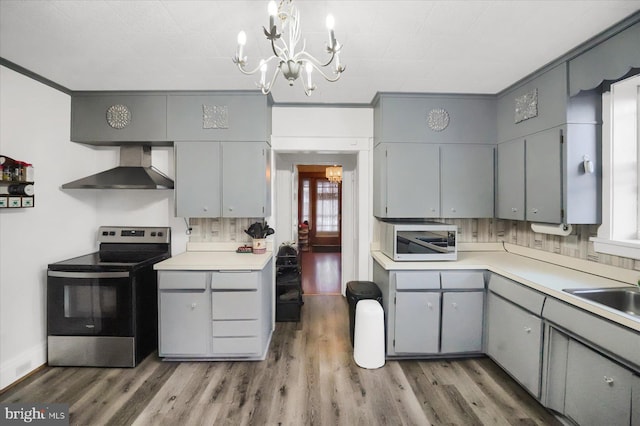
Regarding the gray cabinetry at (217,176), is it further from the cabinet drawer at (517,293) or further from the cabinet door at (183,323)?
the cabinet drawer at (517,293)

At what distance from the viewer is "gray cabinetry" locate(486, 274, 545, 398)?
1.89 m

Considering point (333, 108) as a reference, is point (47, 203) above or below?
below

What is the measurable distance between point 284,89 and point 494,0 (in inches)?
69.8

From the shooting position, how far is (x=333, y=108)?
3129mm

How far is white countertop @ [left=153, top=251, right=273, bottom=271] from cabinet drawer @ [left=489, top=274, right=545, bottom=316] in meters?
1.97

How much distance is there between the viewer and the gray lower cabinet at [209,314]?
2.40m

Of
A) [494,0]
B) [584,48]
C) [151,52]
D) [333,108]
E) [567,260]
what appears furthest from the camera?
[333,108]

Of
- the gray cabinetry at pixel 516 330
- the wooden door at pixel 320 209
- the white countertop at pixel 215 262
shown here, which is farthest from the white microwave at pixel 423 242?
the wooden door at pixel 320 209

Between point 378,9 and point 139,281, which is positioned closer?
point 378,9

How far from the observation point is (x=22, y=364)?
222cm

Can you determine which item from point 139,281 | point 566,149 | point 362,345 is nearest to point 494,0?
point 566,149

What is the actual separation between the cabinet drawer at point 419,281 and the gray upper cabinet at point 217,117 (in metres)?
1.84

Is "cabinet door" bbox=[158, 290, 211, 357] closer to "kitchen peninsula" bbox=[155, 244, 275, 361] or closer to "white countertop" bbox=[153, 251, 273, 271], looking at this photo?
"kitchen peninsula" bbox=[155, 244, 275, 361]

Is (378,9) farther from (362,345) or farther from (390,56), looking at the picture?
(362,345)
